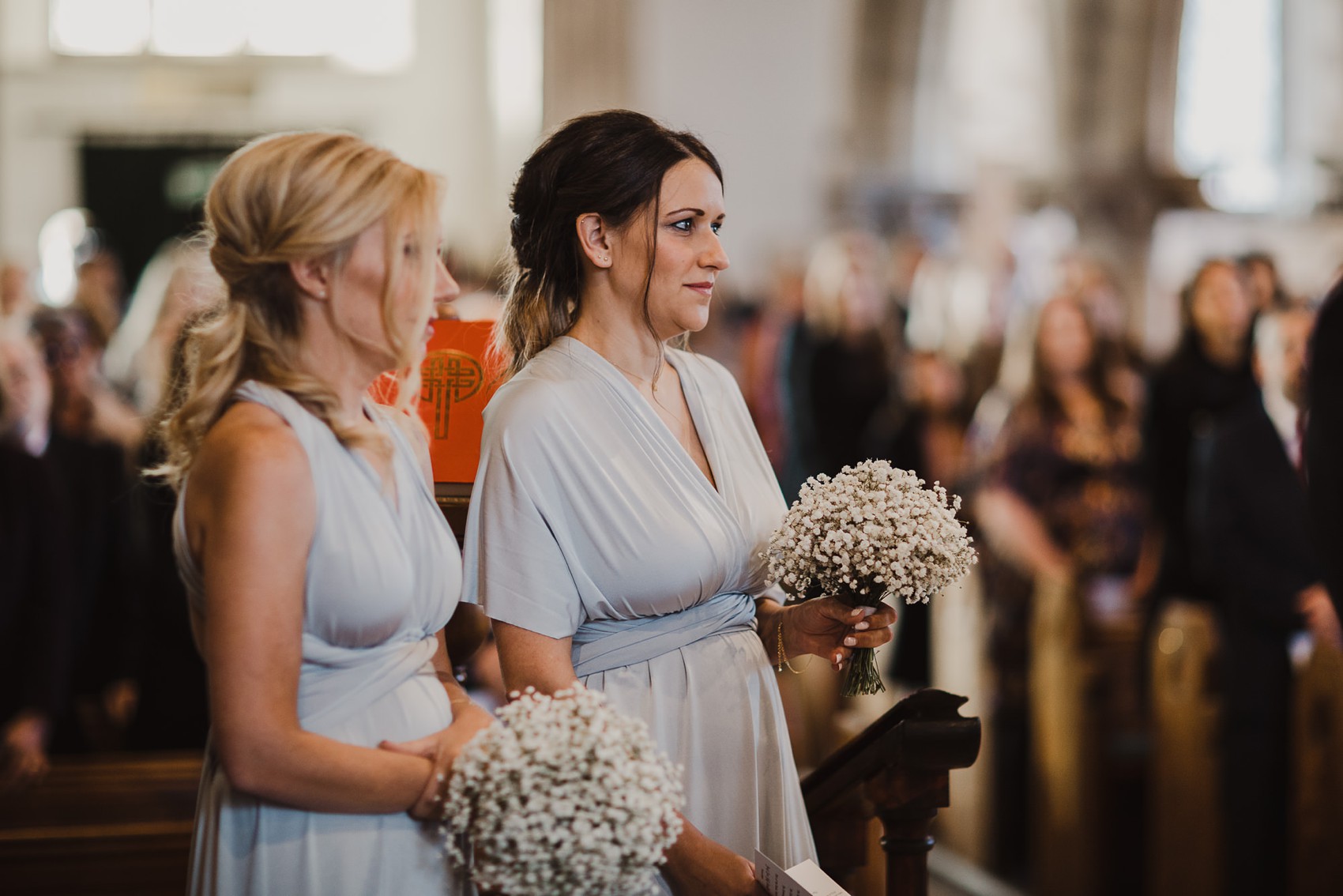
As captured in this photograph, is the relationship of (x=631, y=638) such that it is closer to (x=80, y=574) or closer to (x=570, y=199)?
(x=570, y=199)

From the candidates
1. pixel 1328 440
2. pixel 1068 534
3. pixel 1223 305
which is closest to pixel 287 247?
pixel 1328 440

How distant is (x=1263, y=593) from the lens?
437 centimetres

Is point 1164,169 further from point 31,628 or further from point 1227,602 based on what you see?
point 31,628

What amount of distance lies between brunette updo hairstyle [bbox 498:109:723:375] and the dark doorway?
1125cm

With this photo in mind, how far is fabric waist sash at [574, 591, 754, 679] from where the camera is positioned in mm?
2020

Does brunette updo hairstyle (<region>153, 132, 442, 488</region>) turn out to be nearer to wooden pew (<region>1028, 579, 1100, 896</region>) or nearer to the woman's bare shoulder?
the woman's bare shoulder

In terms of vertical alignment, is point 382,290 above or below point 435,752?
above

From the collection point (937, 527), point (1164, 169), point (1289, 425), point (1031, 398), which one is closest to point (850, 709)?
point (1031, 398)

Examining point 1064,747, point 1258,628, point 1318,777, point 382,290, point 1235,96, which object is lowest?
point 1064,747

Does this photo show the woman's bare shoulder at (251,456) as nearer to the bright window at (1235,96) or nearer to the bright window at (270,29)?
Answer: the bright window at (270,29)

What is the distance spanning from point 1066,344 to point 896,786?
3.75 metres

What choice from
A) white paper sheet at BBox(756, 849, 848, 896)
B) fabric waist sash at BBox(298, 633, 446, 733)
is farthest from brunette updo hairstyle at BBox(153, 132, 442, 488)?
white paper sheet at BBox(756, 849, 848, 896)

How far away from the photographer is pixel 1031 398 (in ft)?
18.1

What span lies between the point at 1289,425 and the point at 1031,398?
1.20 metres
